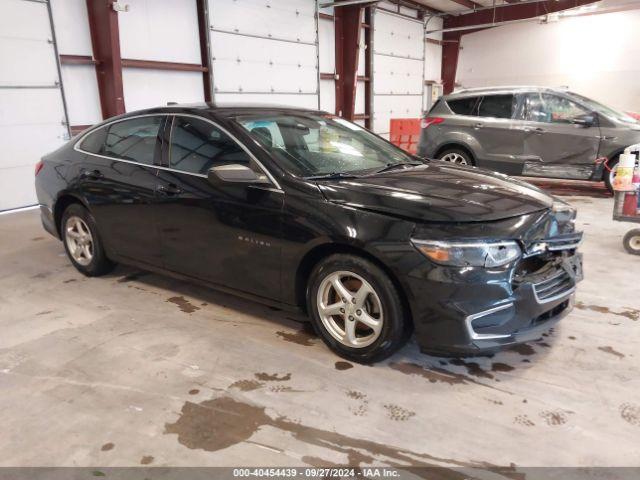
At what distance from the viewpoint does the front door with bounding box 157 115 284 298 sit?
106 inches

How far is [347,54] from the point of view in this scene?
39.9 ft

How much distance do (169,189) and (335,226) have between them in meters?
1.27

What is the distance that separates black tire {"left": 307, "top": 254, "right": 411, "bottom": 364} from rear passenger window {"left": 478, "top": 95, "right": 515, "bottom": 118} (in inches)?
234

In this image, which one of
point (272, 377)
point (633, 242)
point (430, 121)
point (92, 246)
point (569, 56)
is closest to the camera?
point (272, 377)

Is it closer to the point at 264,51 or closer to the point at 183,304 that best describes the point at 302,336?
the point at 183,304

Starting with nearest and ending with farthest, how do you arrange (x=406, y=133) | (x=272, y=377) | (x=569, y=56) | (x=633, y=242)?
(x=272, y=377), (x=633, y=242), (x=406, y=133), (x=569, y=56)


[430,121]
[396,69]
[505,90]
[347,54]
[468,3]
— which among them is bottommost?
[430,121]

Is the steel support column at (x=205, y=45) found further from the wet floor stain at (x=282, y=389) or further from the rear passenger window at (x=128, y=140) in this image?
the wet floor stain at (x=282, y=389)

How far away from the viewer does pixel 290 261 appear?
8.63 ft

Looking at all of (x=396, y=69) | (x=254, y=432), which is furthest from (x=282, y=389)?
(x=396, y=69)

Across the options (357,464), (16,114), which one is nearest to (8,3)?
(16,114)

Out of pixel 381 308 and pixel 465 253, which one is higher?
pixel 465 253

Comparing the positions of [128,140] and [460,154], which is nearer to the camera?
[128,140]

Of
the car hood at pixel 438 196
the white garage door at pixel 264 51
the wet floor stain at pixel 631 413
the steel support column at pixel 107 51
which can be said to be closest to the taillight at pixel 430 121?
the white garage door at pixel 264 51
